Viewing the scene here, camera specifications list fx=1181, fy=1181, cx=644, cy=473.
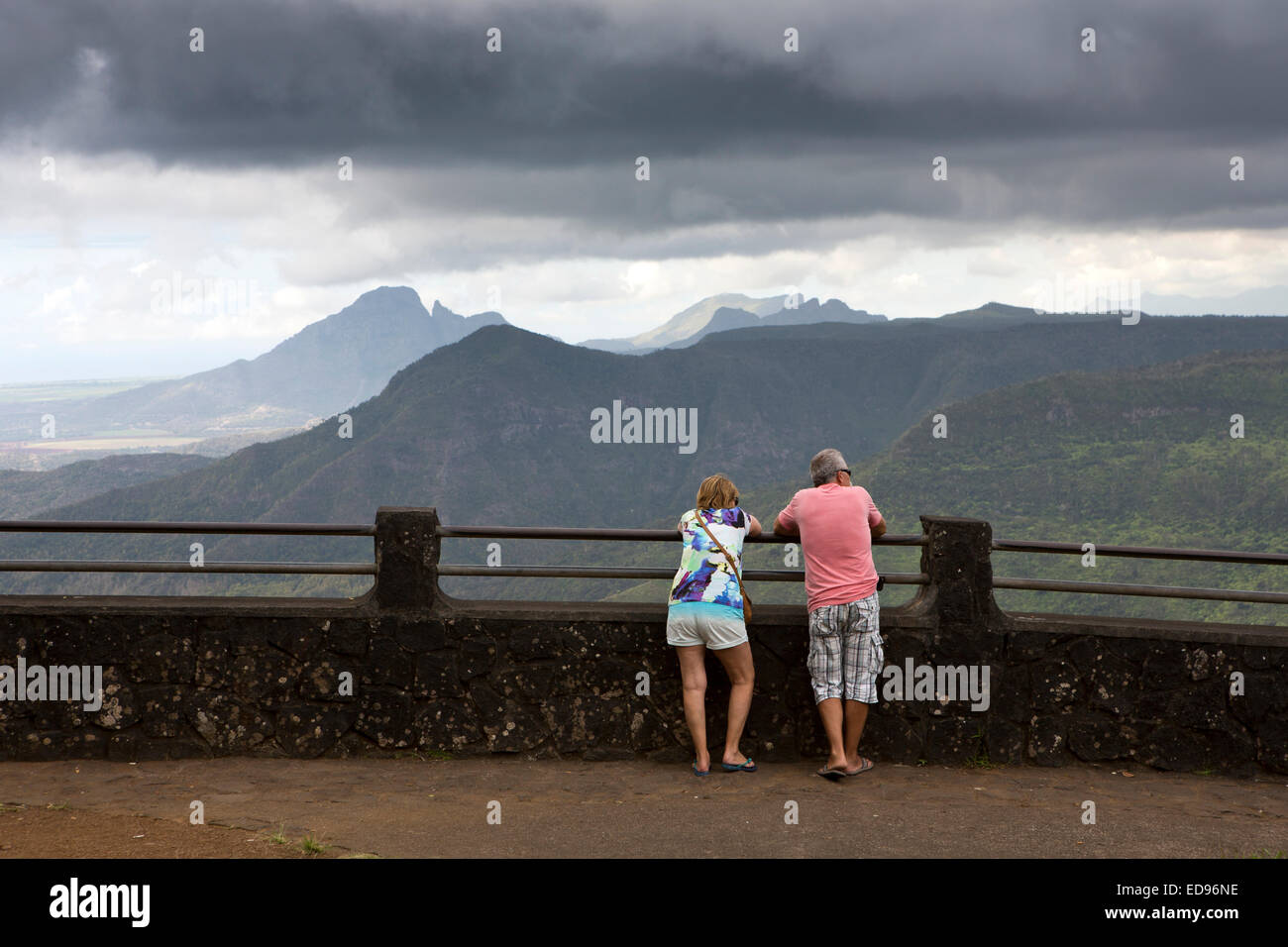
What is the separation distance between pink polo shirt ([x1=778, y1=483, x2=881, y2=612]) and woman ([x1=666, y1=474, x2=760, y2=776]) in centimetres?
29

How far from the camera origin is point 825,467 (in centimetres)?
607

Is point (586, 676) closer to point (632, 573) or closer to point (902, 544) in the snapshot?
point (632, 573)

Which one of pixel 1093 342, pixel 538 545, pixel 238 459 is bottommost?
pixel 538 545

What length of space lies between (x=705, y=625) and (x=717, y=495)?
65 cm

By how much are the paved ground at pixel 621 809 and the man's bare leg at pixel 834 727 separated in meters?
0.13

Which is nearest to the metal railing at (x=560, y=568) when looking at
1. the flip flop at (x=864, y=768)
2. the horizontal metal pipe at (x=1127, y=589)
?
the horizontal metal pipe at (x=1127, y=589)

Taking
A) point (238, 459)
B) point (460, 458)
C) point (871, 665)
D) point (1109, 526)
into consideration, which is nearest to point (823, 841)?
point (871, 665)

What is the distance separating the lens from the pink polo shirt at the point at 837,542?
19.5 feet

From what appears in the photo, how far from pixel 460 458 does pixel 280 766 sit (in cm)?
15175

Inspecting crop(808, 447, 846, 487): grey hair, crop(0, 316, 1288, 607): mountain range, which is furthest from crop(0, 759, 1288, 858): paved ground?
crop(0, 316, 1288, 607): mountain range

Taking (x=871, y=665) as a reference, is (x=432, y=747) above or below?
below

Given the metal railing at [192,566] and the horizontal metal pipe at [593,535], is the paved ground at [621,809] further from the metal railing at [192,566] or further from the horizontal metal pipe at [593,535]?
the horizontal metal pipe at [593,535]

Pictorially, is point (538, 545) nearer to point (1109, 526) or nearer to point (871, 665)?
point (1109, 526)

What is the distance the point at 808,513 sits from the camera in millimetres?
5969
